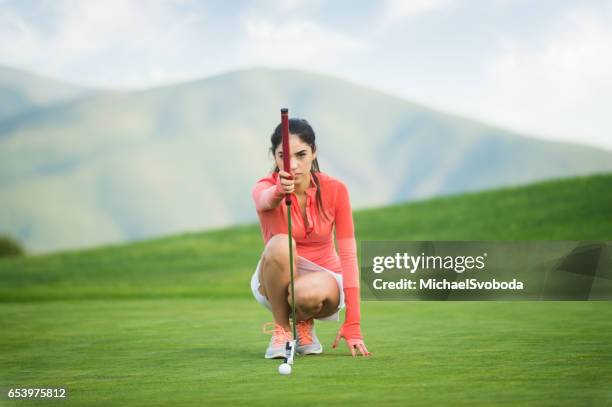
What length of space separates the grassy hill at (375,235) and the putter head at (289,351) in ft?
35.5

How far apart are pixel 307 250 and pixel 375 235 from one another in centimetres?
1502

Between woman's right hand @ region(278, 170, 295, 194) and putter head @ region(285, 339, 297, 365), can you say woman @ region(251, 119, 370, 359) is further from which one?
woman's right hand @ region(278, 170, 295, 194)

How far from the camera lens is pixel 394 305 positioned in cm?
945

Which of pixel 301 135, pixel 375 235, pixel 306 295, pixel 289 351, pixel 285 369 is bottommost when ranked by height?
pixel 285 369

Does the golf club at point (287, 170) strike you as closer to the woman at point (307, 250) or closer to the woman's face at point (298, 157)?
the woman at point (307, 250)

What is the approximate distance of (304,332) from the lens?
5.00 metres

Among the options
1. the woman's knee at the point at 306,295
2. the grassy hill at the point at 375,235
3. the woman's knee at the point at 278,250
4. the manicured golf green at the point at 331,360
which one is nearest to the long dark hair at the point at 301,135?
→ the woman's knee at the point at 278,250

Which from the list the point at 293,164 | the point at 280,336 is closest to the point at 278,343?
the point at 280,336

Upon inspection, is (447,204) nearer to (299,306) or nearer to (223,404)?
(299,306)

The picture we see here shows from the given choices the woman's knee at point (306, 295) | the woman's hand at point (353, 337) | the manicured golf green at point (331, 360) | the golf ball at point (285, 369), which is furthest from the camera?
the woman's knee at point (306, 295)

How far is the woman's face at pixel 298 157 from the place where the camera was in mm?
4793

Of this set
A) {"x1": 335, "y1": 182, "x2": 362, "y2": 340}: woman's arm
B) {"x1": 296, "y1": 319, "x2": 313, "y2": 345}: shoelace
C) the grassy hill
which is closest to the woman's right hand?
Answer: {"x1": 335, "y1": 182, "x2": 362, "y2": 340}: woman's arm

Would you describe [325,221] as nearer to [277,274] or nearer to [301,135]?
[277,274]

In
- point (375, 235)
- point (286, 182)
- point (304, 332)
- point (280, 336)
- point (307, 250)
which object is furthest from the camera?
point (375, 235)
